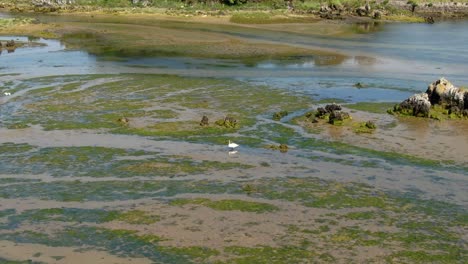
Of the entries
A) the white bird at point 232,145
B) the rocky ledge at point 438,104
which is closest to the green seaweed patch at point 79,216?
the white bird at point 232,145

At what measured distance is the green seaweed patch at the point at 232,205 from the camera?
1608 cm

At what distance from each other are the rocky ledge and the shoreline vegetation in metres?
44.4

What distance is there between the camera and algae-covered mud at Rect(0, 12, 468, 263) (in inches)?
552

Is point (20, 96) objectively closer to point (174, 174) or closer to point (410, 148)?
point (174, 174)

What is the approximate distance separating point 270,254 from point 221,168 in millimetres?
6214

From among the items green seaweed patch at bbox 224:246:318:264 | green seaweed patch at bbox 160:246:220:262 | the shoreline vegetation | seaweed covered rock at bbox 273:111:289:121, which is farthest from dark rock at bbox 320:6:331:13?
green seaweed patch at bbox 160:246:220:262

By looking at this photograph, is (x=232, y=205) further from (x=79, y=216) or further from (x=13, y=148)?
(x=13, y=148)

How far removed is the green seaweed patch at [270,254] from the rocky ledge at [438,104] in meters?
15.2

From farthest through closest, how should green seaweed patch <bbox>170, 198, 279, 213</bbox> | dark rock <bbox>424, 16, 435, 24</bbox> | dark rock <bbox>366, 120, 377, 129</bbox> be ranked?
1. dark rock <bbox>424, 16, 435, 24</bbox>
2. dark rock <bbox>366, 120, 377, 129</bbox>
3. green seaweed patch <bbox>170, 198, 279, 213</bbox>

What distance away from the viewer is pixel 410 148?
21984 millimetres

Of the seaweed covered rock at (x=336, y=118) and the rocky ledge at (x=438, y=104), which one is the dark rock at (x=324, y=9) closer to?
the rocky ledge at (x=438, y=104)

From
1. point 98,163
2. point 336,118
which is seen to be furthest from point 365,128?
point 98,163

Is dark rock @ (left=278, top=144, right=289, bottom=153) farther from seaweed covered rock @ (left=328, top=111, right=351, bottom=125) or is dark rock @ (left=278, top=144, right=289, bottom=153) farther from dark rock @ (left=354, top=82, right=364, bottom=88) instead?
dark rock @ (left=354, top=82, right=364, bottom=88)

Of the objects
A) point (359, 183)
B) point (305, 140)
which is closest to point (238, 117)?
point (305, 140)
